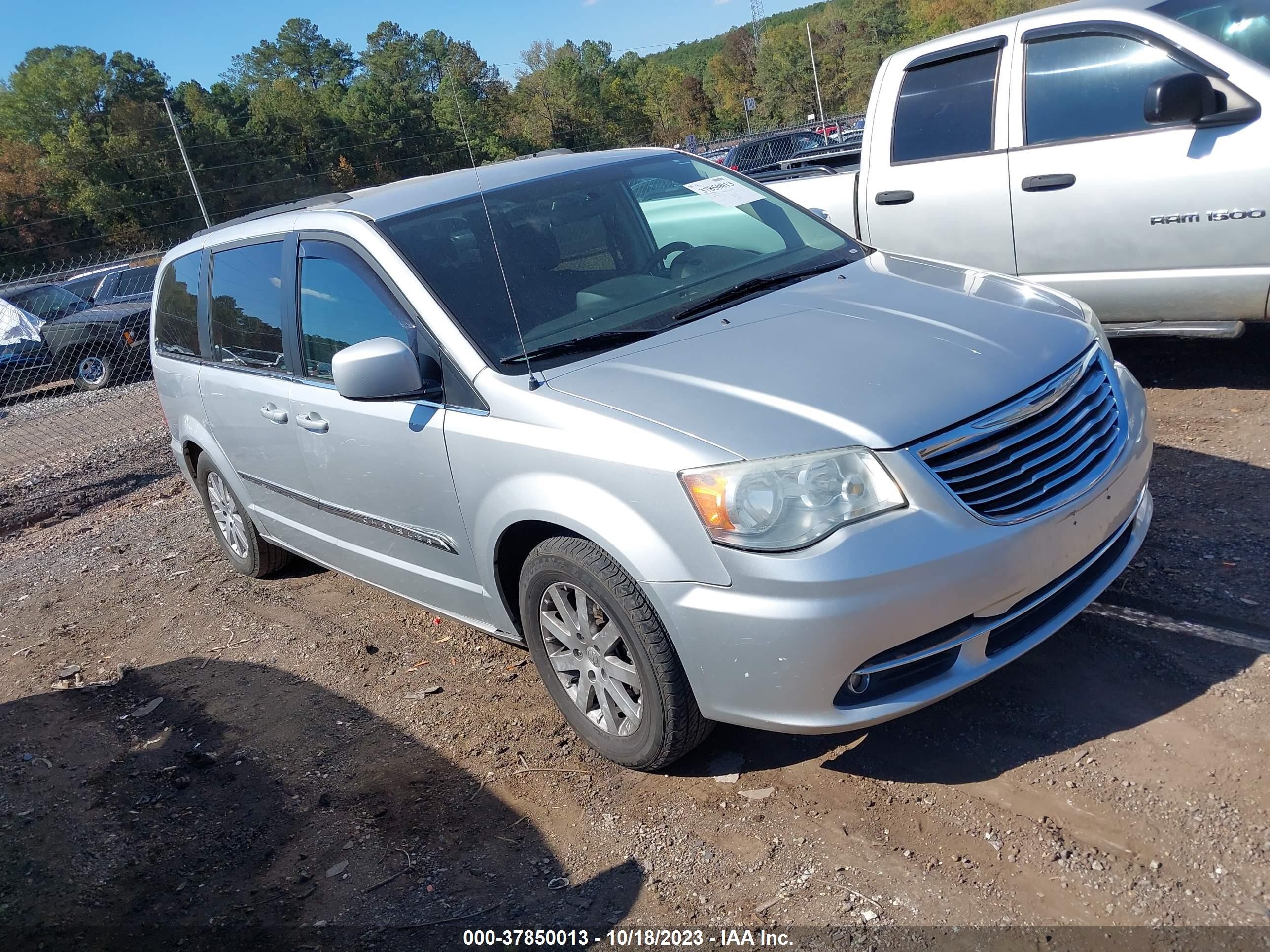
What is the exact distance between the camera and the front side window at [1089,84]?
521cm

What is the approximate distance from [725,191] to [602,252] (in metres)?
0.78

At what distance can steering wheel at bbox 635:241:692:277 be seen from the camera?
12.8ft

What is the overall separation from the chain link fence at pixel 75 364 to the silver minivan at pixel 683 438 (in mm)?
7875

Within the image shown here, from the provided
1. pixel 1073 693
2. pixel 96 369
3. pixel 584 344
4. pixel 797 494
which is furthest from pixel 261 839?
pixel 96 369

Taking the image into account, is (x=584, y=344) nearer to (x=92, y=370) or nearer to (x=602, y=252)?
(x=602, y=252)

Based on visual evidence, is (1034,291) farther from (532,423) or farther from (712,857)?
(712,857)

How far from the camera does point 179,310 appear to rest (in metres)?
5.62

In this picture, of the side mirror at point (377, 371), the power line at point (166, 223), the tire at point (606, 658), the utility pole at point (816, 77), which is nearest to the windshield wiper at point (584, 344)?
the side mirror at point (377, 371)

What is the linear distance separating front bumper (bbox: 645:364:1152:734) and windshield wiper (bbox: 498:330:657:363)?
935mm

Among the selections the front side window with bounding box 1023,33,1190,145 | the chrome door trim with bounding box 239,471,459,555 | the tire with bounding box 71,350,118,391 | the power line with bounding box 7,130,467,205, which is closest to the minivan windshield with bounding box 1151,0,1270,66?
the front side window with bounding box 1023,33,1190,145

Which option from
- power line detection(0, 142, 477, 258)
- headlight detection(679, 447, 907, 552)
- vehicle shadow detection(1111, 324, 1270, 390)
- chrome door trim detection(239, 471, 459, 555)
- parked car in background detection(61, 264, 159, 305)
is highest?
power line detection(0, 142, 477, 258)

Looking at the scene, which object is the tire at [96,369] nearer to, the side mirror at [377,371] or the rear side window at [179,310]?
the rear side window at [179,310]

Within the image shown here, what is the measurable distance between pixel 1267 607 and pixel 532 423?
256 cm

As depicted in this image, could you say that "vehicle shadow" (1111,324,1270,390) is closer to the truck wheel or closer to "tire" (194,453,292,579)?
"tire" (194,453,292,579)
